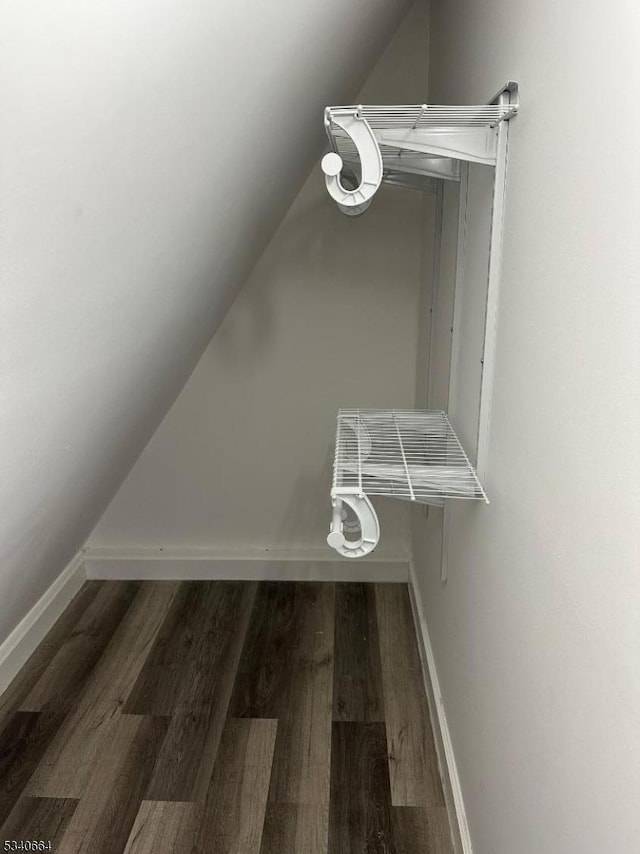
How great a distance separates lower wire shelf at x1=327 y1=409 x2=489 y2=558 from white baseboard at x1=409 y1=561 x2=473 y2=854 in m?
0.67

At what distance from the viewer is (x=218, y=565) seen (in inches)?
118

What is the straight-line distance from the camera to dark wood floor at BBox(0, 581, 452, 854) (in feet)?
5.86

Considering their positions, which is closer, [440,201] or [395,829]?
[395,829]

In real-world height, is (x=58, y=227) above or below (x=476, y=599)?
above

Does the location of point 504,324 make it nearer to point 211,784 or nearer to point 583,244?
point 583,244

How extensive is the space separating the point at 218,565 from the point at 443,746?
1318 millimetres

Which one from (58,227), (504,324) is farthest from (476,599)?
(58,227)

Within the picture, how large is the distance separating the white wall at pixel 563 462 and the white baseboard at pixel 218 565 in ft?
4.77

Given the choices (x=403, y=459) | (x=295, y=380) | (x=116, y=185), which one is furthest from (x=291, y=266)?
(x=116, y=185)

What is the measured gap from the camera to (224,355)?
281cm

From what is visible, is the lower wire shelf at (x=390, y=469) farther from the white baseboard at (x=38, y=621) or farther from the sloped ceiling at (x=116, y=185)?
the white baseboard at (x=38, y=621)

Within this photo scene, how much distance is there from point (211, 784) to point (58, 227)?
1.59 m

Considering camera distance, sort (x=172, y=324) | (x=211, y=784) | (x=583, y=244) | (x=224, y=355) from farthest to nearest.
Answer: (x=224, y=355) < (x=211, y=784) < (x=172, y=324) < (x=583, y=244)

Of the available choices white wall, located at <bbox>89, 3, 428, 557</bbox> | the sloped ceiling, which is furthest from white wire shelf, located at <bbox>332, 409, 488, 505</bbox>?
white wall, located at <bbox>89, 3, 428, 557</bbox>
